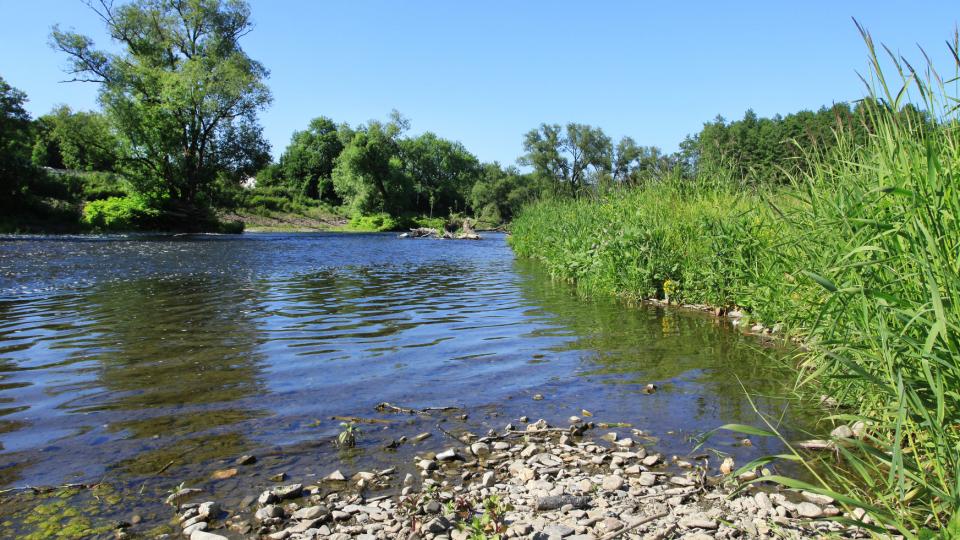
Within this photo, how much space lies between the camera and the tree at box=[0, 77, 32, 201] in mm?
35969

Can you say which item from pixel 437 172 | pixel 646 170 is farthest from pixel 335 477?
pixel 437 172

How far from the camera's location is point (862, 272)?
383cm

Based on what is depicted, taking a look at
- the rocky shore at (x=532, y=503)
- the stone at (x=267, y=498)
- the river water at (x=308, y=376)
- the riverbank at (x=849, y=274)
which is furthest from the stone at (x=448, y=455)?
the riverbank at (x=849, y=274)

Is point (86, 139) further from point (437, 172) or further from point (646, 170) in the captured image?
point (437, 172)

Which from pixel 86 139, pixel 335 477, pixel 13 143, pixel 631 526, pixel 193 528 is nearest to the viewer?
pixel 631 526

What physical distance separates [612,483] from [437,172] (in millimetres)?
100276

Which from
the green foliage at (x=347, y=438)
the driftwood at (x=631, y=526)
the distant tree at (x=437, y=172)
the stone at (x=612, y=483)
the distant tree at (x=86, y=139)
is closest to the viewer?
the driftwood at (x=631, y=526)

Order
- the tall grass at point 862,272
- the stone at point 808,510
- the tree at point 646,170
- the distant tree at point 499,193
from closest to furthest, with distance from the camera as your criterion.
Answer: the tall grass at point 862,272 < the stone at point 808,510 < the tree at point 646,170 < the distant tree at point 499,193

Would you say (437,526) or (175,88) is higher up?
(175,88)

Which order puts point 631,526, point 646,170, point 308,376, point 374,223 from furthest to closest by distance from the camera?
point 374,223, point 646,170, point 308,376, point 631,526

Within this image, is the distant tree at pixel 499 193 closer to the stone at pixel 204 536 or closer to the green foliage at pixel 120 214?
the green foliage at pixel 120 214

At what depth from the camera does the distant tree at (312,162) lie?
87.8 metres

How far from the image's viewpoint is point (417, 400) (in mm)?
5922

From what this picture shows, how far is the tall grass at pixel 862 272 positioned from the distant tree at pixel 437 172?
2914 inches
